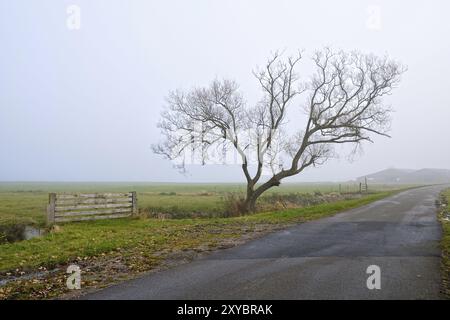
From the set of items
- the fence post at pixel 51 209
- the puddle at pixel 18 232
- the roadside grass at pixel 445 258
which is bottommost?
the puddle at pixel 18 232

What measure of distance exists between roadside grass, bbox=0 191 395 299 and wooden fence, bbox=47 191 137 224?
3.92ft

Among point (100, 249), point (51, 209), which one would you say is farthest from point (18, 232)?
point (100, 249)

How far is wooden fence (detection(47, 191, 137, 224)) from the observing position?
1864cm

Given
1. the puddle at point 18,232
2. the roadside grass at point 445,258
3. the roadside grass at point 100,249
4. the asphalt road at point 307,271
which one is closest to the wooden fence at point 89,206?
the puddle at point 18,232

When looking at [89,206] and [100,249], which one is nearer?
[100,249]

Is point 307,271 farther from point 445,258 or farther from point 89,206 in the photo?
point 89,206

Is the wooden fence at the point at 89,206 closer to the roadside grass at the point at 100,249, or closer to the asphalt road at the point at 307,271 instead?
the roadside grass at the point at 100,249

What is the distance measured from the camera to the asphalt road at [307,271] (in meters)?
6.37

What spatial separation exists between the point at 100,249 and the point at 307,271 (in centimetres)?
674

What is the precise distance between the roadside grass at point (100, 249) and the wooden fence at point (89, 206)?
3.92ft

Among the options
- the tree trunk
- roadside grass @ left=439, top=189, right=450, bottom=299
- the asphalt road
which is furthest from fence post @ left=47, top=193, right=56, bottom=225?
roadside grass @ left=439, top=189, right=450, bottom=299

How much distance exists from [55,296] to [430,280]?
726cm

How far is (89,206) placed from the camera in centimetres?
1994

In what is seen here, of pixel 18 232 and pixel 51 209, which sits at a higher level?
pixel 51 209
